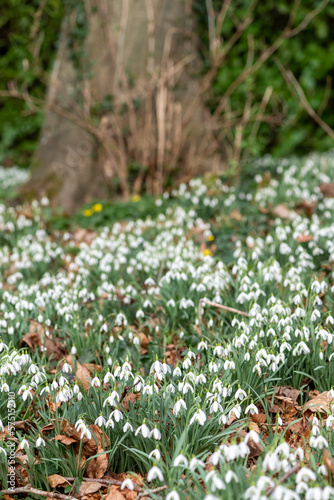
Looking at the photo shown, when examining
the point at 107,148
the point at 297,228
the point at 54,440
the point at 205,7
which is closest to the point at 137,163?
the point at 107,148

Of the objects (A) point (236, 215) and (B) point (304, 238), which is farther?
(A) point (236, 215)

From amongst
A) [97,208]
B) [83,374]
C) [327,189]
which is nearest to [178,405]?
[83,374]

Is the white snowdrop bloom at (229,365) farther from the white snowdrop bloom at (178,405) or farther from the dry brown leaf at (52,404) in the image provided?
the dry brown leaf at (52,404)

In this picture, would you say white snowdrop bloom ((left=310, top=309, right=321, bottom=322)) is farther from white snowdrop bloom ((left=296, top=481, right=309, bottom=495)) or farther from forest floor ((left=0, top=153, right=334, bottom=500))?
white snowdrop bloom ((left=296, top=481, right=309, bottom=495))

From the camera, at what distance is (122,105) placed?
227 inches

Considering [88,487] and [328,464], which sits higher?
[328,464]

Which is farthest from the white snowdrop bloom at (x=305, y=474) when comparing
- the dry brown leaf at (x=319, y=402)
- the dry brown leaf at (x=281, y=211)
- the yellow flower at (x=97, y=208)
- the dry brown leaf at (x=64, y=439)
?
the yellow flower at (x=97, y=208)

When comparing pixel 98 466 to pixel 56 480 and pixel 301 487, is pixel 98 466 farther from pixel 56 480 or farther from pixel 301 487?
pixel 301 487

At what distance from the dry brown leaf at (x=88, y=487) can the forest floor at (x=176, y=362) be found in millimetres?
11

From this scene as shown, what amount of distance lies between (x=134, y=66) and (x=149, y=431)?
5.07m

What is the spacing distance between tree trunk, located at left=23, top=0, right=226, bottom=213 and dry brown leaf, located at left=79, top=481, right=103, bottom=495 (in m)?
4.36

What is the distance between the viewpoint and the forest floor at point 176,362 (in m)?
1.54

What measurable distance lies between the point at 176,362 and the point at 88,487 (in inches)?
27.1

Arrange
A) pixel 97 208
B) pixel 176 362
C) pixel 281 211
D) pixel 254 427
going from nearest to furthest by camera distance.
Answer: pixel 254 427 → pixel 176 362 → pixel 281 211 → pixel 97 208
